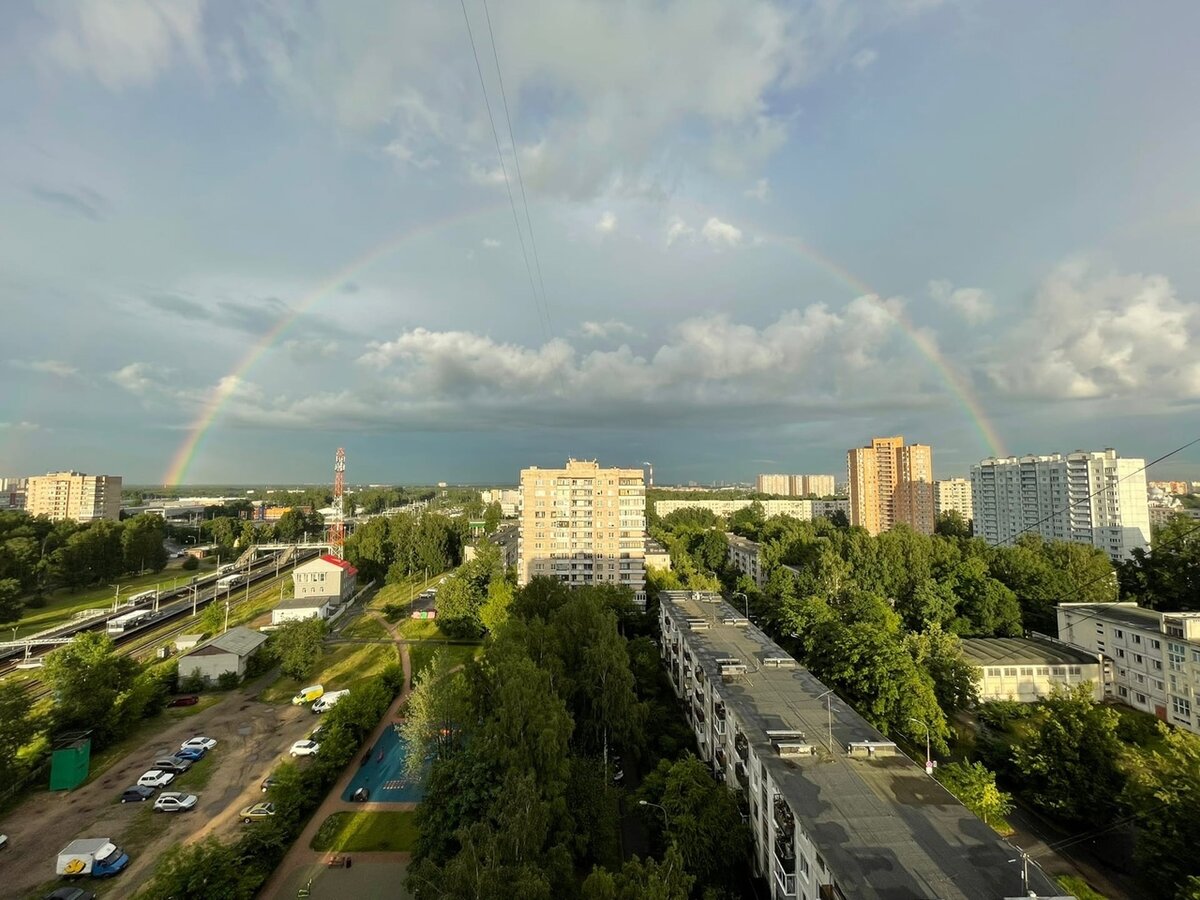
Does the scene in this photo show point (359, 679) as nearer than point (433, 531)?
Yes

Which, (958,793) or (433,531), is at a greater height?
(433,531)

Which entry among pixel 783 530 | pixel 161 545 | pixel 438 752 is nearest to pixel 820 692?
pixel 438 752

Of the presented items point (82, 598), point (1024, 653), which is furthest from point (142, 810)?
point (82, 598)

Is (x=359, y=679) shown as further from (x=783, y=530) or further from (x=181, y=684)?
(x=783, y=530)

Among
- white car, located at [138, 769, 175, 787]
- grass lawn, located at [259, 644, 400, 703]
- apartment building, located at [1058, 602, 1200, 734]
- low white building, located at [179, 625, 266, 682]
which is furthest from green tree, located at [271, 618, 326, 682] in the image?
apartment building, located at [1058, 602, 1200, 734]

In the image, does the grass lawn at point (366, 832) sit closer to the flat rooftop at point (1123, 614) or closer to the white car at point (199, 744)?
the white car at point (199, 744)

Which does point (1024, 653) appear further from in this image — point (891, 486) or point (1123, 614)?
point (891, 486)

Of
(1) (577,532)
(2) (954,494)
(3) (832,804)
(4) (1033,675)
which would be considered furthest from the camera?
(2) (954,494)

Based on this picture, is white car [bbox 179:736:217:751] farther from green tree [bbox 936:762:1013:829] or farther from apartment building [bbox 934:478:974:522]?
apartment building [bbox 934:478:974:522]
